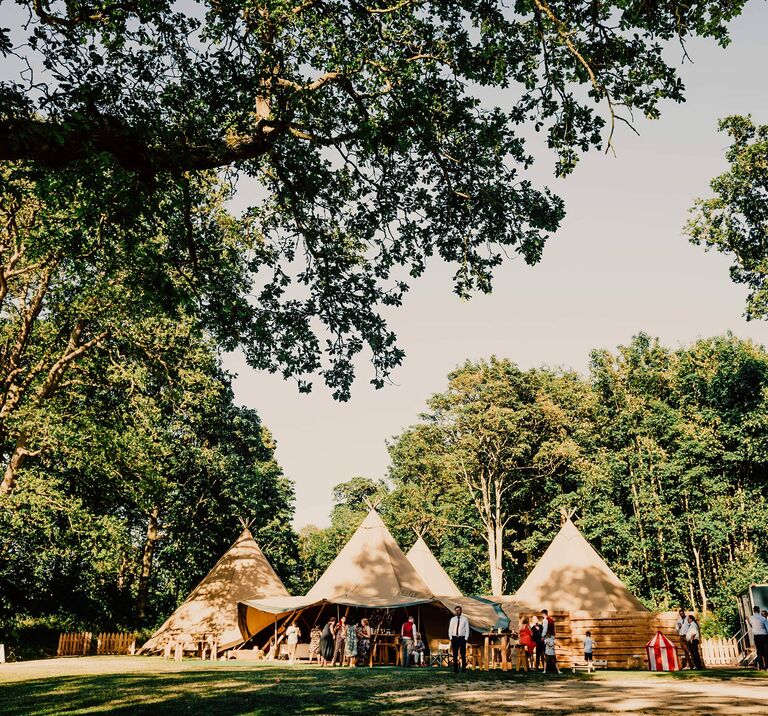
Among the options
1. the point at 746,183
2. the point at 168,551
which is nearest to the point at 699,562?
the point at 746,183

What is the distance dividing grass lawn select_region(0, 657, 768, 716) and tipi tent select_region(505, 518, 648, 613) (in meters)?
10.4

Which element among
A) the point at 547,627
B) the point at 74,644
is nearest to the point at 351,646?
the point at 547,627

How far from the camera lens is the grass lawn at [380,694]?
351 inches

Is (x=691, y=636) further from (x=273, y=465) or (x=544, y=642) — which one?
(x=273, y=465)

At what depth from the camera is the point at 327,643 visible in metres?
23.1

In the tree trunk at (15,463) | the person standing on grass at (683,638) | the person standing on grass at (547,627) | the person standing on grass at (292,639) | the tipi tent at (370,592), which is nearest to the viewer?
the person standing on grass at (547,627)

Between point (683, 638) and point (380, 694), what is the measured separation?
13.8 metres

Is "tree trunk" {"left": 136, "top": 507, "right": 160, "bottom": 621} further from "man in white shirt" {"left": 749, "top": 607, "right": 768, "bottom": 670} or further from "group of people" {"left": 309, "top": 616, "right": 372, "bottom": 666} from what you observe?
"man in white shirt" {"left": 749, "top": 607, "right": 768, "bottom": 670}

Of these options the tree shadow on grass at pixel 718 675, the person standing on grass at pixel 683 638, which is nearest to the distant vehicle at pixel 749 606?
the person standing on grass at pixel 683 638

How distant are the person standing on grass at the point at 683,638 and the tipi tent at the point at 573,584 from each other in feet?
10.8

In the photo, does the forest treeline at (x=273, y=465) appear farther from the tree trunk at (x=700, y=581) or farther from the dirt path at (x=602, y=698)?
the dirt path at (x=602, y=698)

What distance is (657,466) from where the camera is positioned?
40125mm

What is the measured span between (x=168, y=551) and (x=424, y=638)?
20553 millimetres

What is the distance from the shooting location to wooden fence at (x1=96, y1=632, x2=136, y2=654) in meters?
32.2
